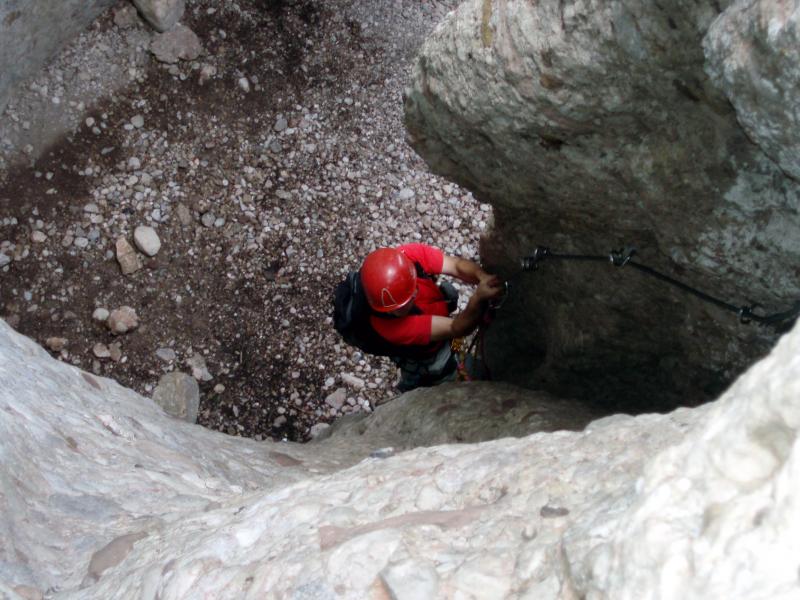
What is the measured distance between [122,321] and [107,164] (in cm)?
134

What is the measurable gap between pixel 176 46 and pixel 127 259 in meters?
1.90

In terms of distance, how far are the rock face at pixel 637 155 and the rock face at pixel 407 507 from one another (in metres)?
0.70

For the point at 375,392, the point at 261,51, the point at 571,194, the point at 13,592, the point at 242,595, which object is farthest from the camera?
the point at 261,51

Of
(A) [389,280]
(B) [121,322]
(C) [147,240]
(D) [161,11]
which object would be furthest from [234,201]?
(A) [389,280]

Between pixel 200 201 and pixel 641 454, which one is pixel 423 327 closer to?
pixel 641 454

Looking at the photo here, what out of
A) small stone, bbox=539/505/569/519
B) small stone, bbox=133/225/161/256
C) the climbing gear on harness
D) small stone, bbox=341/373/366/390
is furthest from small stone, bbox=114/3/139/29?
small stone, bbox=539/505/569/519

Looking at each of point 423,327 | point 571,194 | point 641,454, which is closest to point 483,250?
point 423,327

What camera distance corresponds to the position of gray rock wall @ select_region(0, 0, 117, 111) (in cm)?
564

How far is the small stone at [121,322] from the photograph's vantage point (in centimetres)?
576

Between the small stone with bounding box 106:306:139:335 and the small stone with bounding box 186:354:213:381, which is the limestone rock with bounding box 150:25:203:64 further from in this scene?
the small stone with bounding box 186:354:213:381

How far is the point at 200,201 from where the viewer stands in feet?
20.2

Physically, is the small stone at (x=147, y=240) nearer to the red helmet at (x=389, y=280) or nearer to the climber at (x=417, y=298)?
the climber at (x=417, y=298)

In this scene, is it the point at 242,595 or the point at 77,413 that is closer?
the point at 242,595

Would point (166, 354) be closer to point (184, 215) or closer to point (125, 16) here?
point (184, 215)
